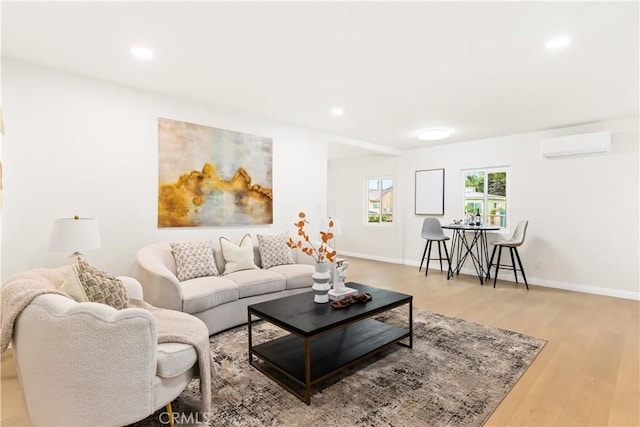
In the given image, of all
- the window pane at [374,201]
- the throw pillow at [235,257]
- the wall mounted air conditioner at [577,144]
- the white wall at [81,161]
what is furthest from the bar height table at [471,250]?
the white wall at [81,161]

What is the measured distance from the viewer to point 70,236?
2584mm

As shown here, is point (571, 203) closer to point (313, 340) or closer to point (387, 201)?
point (387, 201)

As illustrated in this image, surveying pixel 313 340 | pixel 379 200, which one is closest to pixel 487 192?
pixel 379 200

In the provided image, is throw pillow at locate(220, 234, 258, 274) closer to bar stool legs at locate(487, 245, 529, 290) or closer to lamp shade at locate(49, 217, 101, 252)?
lamp shade at locate(49, 217, 101, 252)

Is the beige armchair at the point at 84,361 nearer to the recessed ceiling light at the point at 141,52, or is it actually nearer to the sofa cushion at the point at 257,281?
the sofa cushion at the point at 257,281

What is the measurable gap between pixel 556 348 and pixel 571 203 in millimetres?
2994

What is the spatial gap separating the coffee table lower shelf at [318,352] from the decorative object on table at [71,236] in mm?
1631

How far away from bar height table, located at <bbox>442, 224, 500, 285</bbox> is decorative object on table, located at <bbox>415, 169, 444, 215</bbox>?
646mm

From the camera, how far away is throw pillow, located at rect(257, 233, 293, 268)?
12.7 ft

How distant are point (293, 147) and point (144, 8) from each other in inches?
116

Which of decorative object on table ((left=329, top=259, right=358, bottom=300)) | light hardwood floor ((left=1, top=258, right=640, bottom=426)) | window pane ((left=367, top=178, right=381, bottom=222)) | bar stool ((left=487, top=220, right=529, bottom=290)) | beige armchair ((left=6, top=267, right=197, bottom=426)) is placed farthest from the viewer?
window pane ((left=367, top=178, right=381, bottom=222))

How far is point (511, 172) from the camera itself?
5434 mm

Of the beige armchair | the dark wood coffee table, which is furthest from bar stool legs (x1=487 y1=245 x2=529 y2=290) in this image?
the beige armchair

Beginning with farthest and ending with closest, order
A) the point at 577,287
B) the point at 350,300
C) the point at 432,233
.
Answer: the point at 432,233 → the point at 577,287 → the point at 350,300
